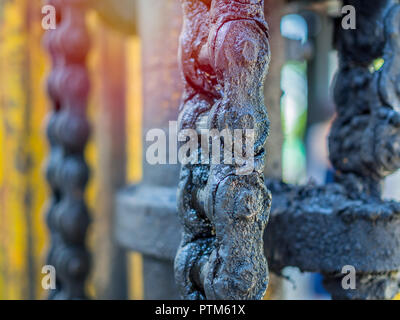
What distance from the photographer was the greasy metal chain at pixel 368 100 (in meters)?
0.89

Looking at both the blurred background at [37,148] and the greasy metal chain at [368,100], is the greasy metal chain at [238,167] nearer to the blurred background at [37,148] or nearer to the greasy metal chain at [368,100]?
the greasy metal chain at [368,100]

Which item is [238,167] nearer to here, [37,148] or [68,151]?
[68,151]

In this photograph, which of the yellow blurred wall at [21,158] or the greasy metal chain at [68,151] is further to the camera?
the yellow blurred wall at [21,158]

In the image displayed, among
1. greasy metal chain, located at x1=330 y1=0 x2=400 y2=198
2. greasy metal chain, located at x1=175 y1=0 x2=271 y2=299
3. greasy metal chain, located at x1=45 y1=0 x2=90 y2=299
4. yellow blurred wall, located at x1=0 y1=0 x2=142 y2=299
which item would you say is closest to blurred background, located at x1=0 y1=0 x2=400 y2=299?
yellow blurred wall, located at x1=0 y1=0 x2=142 y2=299

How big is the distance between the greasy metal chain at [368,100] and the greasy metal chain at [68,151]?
0.78m

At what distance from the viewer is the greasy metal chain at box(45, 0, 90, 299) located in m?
1.39

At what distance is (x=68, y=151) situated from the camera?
1440 millimetres

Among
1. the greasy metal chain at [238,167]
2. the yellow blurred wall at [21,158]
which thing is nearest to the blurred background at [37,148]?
the yellow blurred wall at [21,158]

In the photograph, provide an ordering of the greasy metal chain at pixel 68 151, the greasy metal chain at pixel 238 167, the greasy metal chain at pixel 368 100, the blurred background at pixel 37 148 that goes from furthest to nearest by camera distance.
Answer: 1. the blurred background at pixel 37 148
2. the greasy metal chain at pixel 68 151
3. the greasy metal chain at pixel 368 100
4. the greasy metal chain at pixel 238 167

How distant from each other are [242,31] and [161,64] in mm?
552

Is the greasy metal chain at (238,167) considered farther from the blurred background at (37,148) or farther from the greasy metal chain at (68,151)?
the blurred background at (37,148)

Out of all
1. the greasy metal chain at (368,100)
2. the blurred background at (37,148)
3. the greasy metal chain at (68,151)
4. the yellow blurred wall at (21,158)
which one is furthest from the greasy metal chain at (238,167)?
the yellow blurred wall at (21,158)

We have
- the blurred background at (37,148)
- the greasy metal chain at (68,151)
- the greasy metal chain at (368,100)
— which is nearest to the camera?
the greasy metal chain at (368,100)

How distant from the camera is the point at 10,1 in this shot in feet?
5.66
